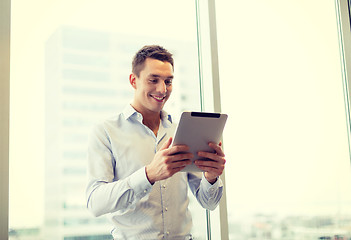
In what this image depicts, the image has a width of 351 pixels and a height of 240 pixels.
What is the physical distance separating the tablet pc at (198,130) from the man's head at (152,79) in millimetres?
322

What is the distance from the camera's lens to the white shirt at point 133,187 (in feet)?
5.40

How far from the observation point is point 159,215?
176 centimetres

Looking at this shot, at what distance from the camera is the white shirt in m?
1.64

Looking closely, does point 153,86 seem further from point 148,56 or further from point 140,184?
point 140,184

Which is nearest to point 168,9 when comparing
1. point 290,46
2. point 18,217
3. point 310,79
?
point 290,46

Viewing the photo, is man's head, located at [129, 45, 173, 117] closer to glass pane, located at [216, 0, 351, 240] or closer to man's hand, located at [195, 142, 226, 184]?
man's hand, located at [195, 142, 226, 184]

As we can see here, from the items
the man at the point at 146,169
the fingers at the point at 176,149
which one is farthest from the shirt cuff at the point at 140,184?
the fingers at the point at 176,149

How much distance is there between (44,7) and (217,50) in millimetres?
1058

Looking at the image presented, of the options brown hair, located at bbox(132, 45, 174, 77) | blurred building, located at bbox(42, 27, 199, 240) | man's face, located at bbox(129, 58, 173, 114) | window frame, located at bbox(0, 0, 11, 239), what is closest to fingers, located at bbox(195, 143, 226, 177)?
man's face, located at bbox(129, 58, 173, 114)

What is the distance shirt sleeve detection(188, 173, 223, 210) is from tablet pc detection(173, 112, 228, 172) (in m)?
0.20

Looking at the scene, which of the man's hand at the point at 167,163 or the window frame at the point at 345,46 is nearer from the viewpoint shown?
the man's hand at the point at 167,163

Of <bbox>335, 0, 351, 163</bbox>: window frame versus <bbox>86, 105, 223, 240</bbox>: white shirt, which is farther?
<bbox>335, 0, 351, 163</bbox>: window frame

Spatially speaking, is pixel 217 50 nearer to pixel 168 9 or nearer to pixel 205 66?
pixel 205 66

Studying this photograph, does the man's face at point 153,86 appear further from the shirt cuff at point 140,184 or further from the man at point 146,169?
the shirt cuff at point 140,184
